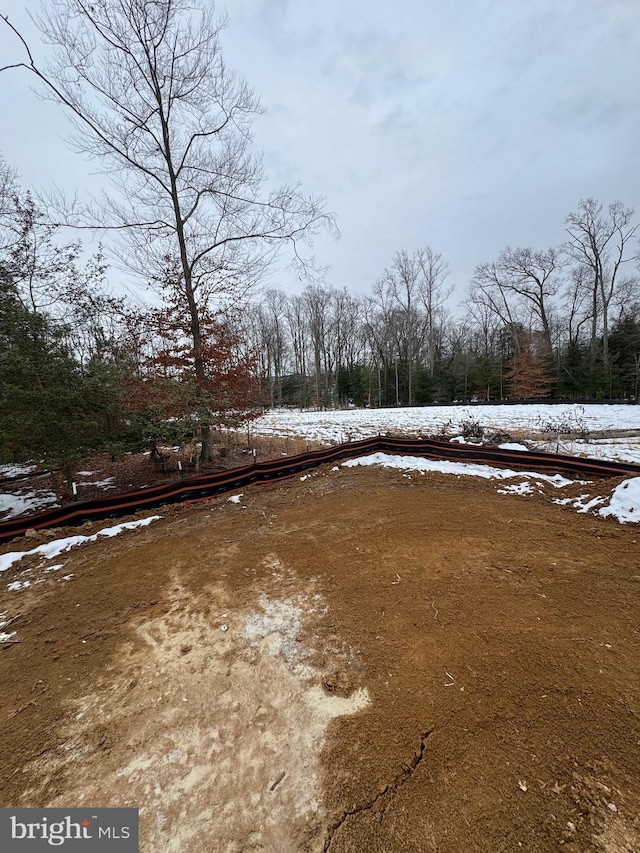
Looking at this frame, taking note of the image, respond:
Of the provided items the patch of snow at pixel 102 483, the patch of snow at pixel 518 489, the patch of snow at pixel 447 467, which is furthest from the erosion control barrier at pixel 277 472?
the patch of snow at pixel 102 483

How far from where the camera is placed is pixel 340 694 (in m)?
1.90

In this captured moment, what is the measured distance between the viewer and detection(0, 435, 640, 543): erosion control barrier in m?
4.65

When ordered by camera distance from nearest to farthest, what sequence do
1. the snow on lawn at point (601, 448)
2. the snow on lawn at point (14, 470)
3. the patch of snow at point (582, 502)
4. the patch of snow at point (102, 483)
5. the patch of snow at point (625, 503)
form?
1. the patch of snow at point (625, 503)
2. the patch of snow at point (582, 502)
3. the snow on lawn at point (601, 448)
4. the patch of snow at point (102, 483)
5. the snow on lawn at point (14, 470)

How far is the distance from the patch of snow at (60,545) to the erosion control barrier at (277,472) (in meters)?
0.49

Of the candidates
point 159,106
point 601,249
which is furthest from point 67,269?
point 601,249

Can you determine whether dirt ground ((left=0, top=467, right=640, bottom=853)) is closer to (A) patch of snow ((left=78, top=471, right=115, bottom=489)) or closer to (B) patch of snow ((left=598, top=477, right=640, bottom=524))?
(B) patch of snow ((left=598, top=477, right=640, bottom=524))

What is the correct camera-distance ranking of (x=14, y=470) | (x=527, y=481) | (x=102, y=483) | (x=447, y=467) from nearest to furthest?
1. (x=527, y=481)
2. (x=447, y=467)
3. (x=102, y=483)
4. (x=14, y=470)

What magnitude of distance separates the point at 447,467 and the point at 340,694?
17.5 feet

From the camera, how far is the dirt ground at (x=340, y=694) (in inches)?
53.5

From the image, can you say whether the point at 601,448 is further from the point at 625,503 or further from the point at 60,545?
the point at 60,545

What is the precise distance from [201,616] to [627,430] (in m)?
12.6

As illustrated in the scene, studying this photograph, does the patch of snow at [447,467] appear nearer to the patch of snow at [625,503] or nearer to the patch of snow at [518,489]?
the patch of snow at [518,489]

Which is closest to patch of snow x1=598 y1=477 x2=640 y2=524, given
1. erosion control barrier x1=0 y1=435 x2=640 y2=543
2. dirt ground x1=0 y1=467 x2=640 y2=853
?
dirt ground x1=0 y1=467 x2=640 y2=853

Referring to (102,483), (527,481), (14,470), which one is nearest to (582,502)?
(527,481)
